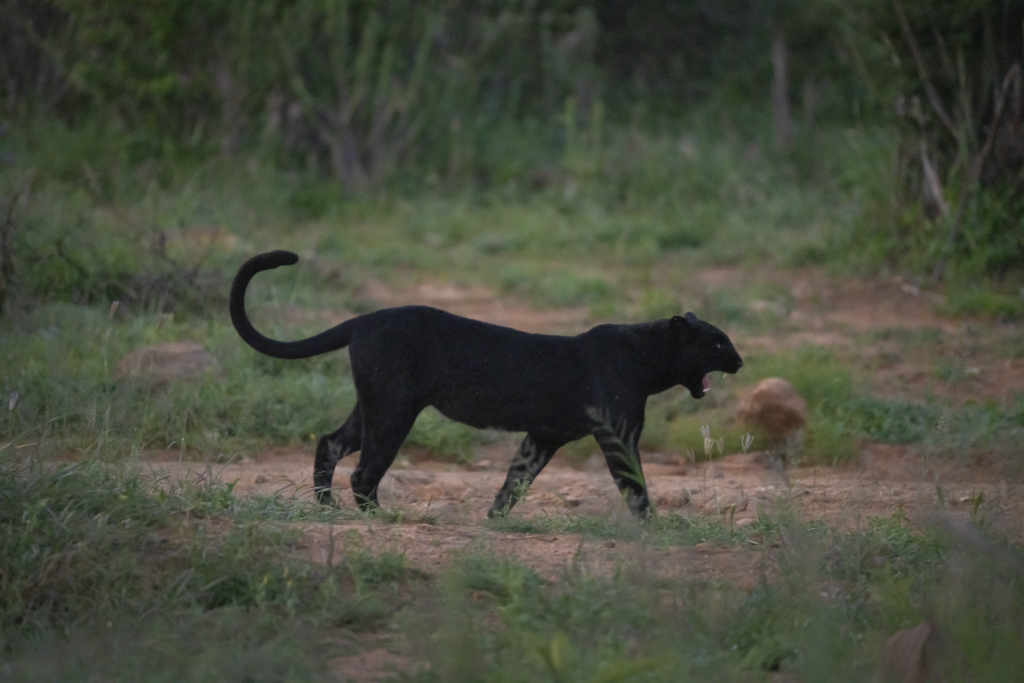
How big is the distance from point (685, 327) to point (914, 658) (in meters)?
2.15

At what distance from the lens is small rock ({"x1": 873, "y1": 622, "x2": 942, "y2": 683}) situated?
3.05 meters

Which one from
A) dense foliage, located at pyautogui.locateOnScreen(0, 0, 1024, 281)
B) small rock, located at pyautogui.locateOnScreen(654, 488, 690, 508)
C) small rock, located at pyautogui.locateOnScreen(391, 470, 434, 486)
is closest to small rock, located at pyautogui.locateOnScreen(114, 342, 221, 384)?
small rock, located at pyautogui.locateOnScreen(391, 470, 434, 486)

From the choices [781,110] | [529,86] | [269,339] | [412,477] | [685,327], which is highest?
[529,86]

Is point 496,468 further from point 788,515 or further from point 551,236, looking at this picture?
point 551,236

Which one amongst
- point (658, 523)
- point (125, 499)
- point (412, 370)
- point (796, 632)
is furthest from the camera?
point (412, 370)

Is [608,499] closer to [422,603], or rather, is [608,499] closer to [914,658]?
[422,603]

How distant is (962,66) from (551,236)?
411 centimetres

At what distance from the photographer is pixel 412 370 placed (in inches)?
184

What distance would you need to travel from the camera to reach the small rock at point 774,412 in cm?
611

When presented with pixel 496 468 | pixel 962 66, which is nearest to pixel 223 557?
pixel 496 468

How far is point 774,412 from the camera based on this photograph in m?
6.13

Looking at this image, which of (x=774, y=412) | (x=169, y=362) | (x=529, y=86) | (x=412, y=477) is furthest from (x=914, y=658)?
(x=529, y=86)

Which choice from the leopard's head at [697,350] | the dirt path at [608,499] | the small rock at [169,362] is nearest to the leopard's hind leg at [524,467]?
the dirt path at [608,499]

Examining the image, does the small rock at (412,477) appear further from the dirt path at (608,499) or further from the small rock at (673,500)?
the small rock at (673,500)
